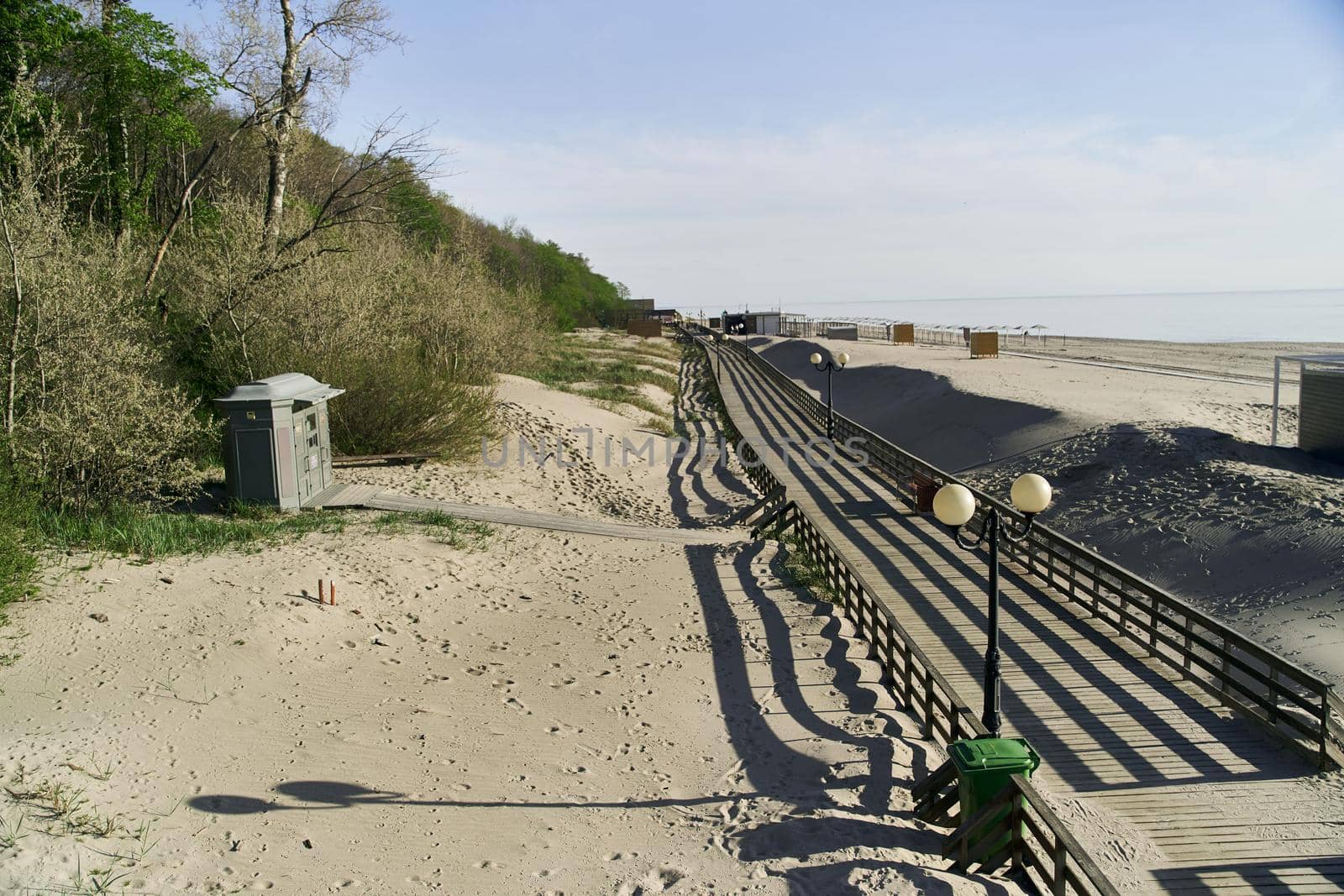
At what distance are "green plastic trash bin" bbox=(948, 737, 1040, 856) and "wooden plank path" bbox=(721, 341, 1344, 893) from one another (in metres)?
1.10

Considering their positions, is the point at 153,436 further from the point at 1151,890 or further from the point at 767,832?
the point at 1151,890

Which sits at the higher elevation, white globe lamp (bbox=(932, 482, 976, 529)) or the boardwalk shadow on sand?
white globe lamp (bbox=(932, 482, 976, 529))

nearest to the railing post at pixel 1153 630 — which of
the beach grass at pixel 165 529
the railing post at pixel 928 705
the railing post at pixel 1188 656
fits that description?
the railing post at pixel 1188 656

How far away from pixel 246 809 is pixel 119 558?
5.37 metres

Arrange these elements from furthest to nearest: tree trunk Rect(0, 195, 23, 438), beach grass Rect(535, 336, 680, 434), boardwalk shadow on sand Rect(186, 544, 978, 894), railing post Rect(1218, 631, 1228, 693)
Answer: beach grass Rect(535, 336, 680, 434)
tree trunk Rect(0, 195, 23, 438)
railing post Rect(1218, 631, 1228, 693)
boardwalk shadow on sand Rect(186, 544, 978, 894)

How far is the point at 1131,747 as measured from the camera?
9.56 meters

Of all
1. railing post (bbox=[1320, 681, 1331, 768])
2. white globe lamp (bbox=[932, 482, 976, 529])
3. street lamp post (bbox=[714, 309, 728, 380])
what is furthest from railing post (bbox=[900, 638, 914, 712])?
street lamp post (bbox=[714, 309, 728, 380])

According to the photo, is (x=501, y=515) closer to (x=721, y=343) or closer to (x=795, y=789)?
(x=795, y=789)

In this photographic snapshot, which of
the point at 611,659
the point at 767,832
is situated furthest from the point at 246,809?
the point at 611,659

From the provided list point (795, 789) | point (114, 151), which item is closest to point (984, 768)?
point (795, 789)

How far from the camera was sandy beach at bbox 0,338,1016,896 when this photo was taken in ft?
22.0

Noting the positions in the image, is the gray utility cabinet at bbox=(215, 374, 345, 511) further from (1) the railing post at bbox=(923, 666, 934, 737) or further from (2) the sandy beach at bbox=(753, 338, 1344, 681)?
(2) the sandy beach at bbox=(753, 338, 1344, 681)

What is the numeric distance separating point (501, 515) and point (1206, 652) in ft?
37.2

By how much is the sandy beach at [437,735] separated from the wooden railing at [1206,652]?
349cm
